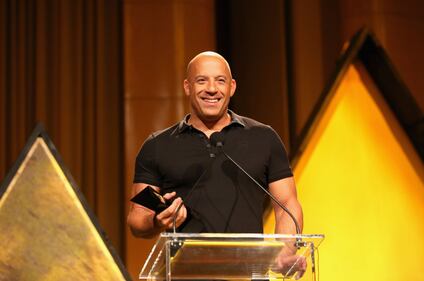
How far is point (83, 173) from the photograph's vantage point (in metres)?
4.66

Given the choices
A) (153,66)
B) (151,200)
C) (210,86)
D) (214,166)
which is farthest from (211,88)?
(153,66)

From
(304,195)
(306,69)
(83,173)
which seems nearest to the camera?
(304,195)

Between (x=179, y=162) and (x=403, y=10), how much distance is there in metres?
3.15

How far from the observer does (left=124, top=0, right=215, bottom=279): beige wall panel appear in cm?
465

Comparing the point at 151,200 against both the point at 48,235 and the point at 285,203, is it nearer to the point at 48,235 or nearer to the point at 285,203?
the point at 48,235

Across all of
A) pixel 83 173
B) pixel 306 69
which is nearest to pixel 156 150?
pixel 83 173

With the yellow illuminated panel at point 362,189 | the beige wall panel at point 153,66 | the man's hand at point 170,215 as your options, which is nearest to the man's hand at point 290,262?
the man's hand at point 170,215

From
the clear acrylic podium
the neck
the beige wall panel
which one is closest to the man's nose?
the neck

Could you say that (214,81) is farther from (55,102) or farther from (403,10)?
(403,10)

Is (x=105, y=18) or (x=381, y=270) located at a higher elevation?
(x=105, y=18)

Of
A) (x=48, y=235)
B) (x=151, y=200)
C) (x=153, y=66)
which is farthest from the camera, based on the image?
(x=153, y=66)

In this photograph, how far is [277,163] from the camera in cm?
245

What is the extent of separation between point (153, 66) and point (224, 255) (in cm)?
290

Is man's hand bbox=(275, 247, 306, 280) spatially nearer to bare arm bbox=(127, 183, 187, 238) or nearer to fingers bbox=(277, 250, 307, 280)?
fingers bbox=(277, 250, 307, 280)
